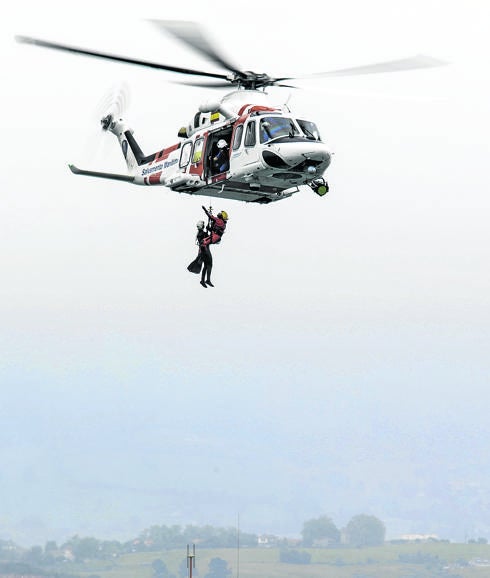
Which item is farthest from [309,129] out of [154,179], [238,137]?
[154,179]

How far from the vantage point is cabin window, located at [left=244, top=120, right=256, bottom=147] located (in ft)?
149

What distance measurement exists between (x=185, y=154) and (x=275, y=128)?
4205 millimetres

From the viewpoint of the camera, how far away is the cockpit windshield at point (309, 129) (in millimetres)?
45484

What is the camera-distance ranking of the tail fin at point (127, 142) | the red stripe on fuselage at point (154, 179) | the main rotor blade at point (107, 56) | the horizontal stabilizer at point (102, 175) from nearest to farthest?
the main rotor blade at point (107, 56), the horizontal stabilizer at point (102, 175), the red stripe on fuselage at point (154, 179), the tail fin at point (127, 142)

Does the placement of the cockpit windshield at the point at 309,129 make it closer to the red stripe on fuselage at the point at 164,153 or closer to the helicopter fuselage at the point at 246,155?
the helicopter fuselage at the point at 246,155

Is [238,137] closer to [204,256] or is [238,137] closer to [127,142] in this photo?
[204,256]

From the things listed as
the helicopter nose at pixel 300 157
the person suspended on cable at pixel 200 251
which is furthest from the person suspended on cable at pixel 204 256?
the helicopter nose at pixel 300 157

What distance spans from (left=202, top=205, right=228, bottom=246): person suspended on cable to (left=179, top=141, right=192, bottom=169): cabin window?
1.73 metres

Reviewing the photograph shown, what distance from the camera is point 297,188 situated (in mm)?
46812

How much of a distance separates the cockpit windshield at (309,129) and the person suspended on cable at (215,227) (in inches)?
173

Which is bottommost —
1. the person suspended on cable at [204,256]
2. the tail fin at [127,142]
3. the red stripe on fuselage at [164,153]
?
the person suspended on cable at [204,256]

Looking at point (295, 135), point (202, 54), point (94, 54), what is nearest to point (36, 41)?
point (94, 54)

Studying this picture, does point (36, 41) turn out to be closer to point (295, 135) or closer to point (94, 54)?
point (94, 54)

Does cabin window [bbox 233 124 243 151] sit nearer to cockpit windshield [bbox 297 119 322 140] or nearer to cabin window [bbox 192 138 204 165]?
cabin window [bbox 192 138 204 165]
